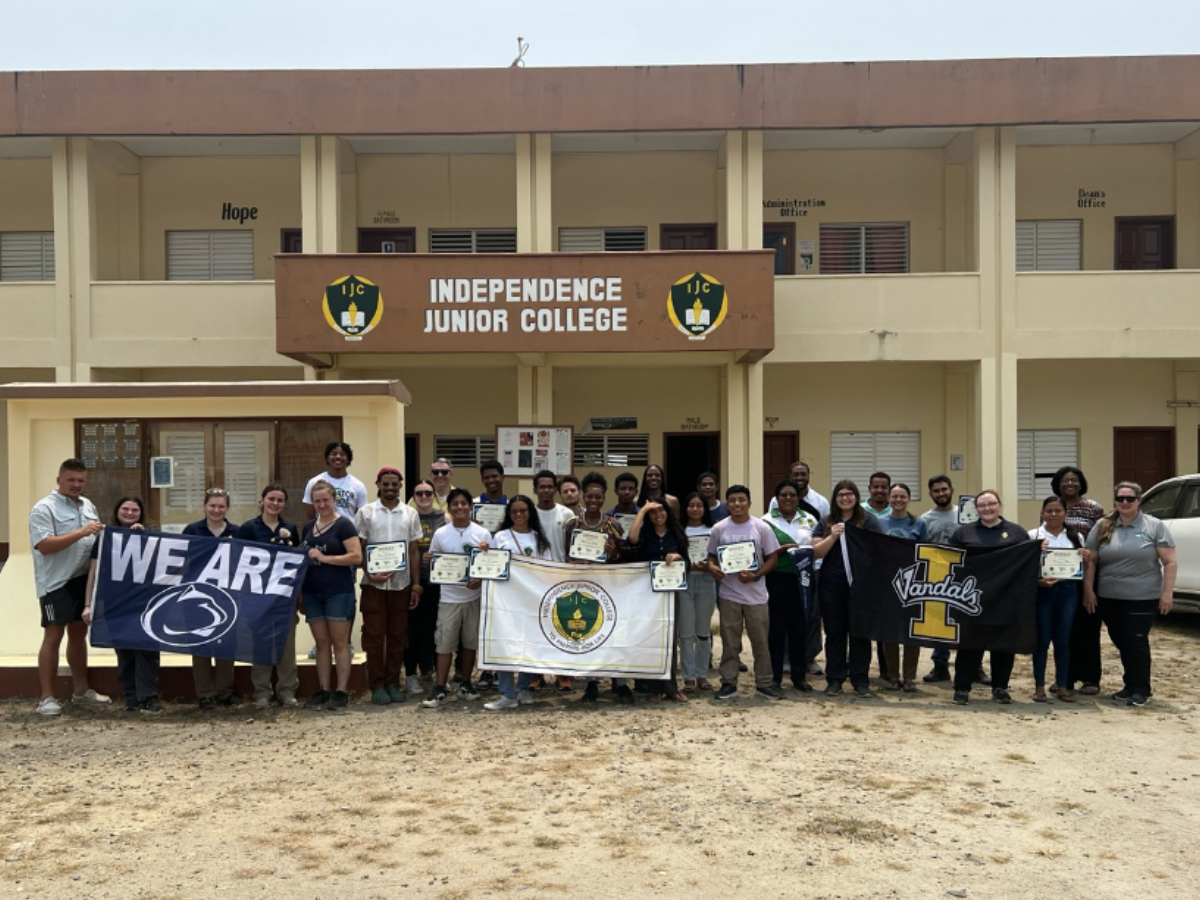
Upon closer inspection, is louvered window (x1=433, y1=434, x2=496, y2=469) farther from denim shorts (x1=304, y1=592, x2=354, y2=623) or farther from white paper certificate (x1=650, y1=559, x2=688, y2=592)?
white paper certificate (x1=650, y1=559, x2=688, y2=592)

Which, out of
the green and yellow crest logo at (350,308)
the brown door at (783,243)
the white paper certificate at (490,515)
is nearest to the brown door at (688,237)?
the brown door at (783,243)

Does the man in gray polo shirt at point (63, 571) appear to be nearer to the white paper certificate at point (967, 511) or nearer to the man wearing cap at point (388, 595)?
the man wearing cap at point (388, 595)

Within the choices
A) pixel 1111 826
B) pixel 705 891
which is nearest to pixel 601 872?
pixel 705 891

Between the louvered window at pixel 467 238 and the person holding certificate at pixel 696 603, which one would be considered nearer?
the person holding certificate at pixel 696 603

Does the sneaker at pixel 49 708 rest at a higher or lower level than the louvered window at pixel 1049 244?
lower

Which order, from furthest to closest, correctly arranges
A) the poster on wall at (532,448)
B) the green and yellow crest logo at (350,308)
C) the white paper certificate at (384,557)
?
the green and yellow crest logo at (350,308) < the poster on wall at (532,448) < the white paper certificate at (384,557)

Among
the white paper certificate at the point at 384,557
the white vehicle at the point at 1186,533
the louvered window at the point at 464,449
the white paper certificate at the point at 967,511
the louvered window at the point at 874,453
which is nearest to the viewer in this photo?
the white paper certificate at the point at 384,557

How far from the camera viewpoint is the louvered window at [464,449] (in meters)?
18.6

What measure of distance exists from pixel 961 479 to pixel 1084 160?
5.73 meters

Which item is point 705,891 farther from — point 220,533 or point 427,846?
point 220,533

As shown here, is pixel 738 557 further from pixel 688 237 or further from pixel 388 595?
pixel 688 237

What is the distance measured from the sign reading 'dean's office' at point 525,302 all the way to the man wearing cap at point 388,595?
24.1 ft

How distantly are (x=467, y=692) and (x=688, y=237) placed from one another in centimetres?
1193

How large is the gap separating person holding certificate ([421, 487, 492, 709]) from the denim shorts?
0.66m
